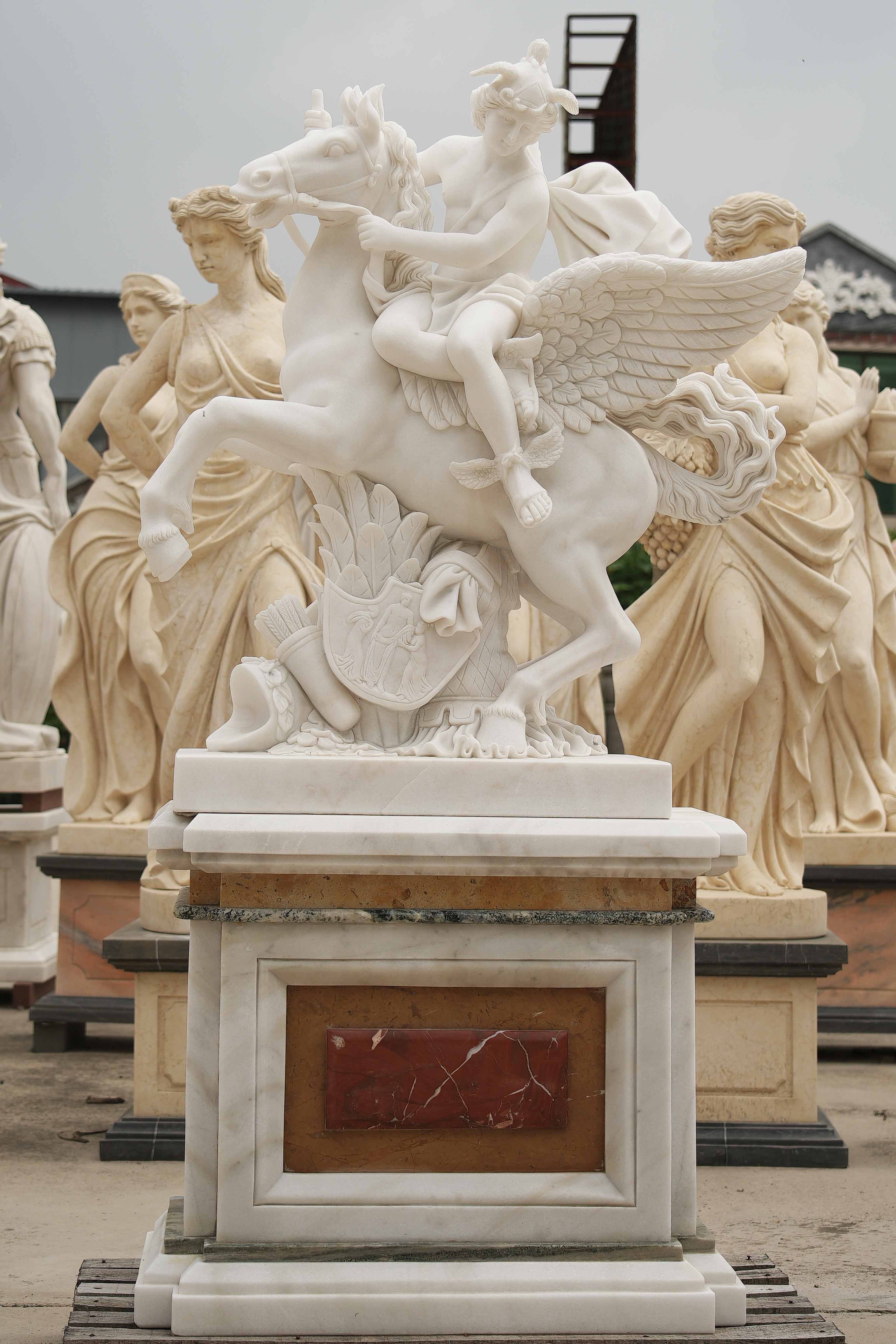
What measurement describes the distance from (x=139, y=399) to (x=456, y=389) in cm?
248

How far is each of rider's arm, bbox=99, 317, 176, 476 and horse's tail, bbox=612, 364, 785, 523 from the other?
2480mm

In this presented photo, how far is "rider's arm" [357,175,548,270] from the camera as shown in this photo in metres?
3.05

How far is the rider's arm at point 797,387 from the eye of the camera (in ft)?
16.8

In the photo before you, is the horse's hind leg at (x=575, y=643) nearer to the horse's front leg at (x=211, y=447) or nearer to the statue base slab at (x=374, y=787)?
the statue base slab at (x=374, y=787)

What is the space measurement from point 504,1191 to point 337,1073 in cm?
37

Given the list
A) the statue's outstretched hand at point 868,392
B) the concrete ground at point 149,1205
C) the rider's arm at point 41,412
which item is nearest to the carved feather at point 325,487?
the concrete ground at point 149,1205

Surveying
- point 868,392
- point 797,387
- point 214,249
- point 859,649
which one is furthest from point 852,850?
point 214,249

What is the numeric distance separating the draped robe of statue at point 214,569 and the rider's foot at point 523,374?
2197mm

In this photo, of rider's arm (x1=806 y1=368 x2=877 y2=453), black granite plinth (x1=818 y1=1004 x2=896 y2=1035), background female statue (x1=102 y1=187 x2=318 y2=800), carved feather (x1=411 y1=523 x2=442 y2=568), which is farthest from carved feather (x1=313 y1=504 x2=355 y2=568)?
black granite plinth (x1=818 y1=1004 x2=896 y2=1035)

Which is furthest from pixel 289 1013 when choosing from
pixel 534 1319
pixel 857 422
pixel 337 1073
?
pixel 857 422

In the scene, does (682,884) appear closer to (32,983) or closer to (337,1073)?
(337,1073)

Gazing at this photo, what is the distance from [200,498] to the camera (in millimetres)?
5285

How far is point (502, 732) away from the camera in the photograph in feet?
9.75

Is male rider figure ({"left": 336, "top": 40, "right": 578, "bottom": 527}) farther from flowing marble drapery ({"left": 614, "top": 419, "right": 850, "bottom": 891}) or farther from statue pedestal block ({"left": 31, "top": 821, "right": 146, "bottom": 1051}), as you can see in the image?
statue pedestal block ({"left": 31, "top": 821, "right": 146, "bottom": 1051})
